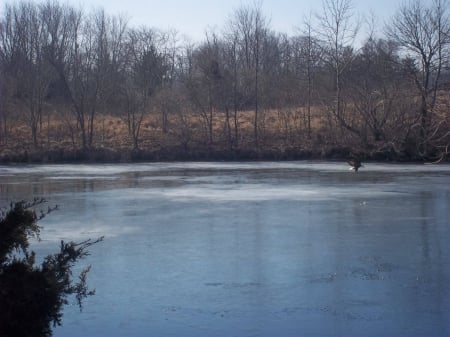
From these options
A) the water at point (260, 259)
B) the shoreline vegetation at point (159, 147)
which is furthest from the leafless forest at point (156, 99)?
the water at point (260, 259)

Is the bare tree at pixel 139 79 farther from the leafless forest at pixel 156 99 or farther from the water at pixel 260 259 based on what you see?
the water at pixel 260 259

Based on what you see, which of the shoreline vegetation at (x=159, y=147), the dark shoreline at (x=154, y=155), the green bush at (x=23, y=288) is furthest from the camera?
the shoreline vegetation at (x=159, y=147)

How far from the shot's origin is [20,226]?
4.23 meters

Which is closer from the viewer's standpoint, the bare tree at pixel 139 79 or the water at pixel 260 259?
the water at pixel 260 259

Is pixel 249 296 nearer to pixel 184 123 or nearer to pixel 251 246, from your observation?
pixel 251 246

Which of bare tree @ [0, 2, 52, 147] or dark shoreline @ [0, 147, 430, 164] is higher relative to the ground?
bare tree @ [0, 2, 52, 147]

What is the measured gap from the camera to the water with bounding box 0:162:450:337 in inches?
249

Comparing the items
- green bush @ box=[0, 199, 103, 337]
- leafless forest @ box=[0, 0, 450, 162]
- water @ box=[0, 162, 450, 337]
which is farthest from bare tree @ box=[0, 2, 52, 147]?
green bush @ box=[0, 199, 103, 337]

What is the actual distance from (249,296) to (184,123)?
33.4m

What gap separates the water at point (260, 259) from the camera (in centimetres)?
633

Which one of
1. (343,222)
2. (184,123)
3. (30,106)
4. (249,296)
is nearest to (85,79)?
(30,106)

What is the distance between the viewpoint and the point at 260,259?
9.11 metres

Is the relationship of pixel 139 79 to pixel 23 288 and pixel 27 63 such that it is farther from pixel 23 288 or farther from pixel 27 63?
pixel 23 288

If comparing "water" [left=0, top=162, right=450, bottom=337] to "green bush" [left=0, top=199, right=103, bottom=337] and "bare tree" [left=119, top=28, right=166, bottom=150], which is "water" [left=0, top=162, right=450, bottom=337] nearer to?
"green bush" [left=0, top=199, right=103, bottom=337]
